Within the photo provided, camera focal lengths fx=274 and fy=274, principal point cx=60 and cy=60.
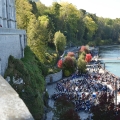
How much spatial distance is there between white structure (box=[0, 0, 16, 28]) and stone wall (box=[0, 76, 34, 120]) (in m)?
20.7

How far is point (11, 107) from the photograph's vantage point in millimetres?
5348

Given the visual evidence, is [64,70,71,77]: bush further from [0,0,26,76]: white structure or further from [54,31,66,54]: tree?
[54,31,66,54]: tree

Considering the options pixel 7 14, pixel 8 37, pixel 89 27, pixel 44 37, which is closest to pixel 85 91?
pixel 7 14

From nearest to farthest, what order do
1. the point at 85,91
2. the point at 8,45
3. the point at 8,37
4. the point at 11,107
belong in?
the point at 11,107 → the point at 8,45 → the point at 8,37 → the point at 85,91

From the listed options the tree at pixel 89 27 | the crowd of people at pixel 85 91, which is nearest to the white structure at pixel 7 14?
the crowd of people at pixel 85 91

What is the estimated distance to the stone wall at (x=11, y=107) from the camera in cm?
508

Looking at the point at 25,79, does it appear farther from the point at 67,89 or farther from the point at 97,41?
the point at 97,41

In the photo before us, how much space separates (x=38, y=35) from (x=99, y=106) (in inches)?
959

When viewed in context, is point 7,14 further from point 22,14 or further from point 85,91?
point 22,14

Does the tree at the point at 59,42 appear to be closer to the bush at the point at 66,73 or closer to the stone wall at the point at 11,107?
the bush at the point at 66,73

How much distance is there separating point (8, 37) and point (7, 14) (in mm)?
8468

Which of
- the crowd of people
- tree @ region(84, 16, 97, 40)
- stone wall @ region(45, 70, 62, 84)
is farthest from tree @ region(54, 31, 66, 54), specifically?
tree @ region(84, 16, 97, 40)

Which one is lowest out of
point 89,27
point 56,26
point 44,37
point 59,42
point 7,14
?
point 59,42

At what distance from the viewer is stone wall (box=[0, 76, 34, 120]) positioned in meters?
5.08
